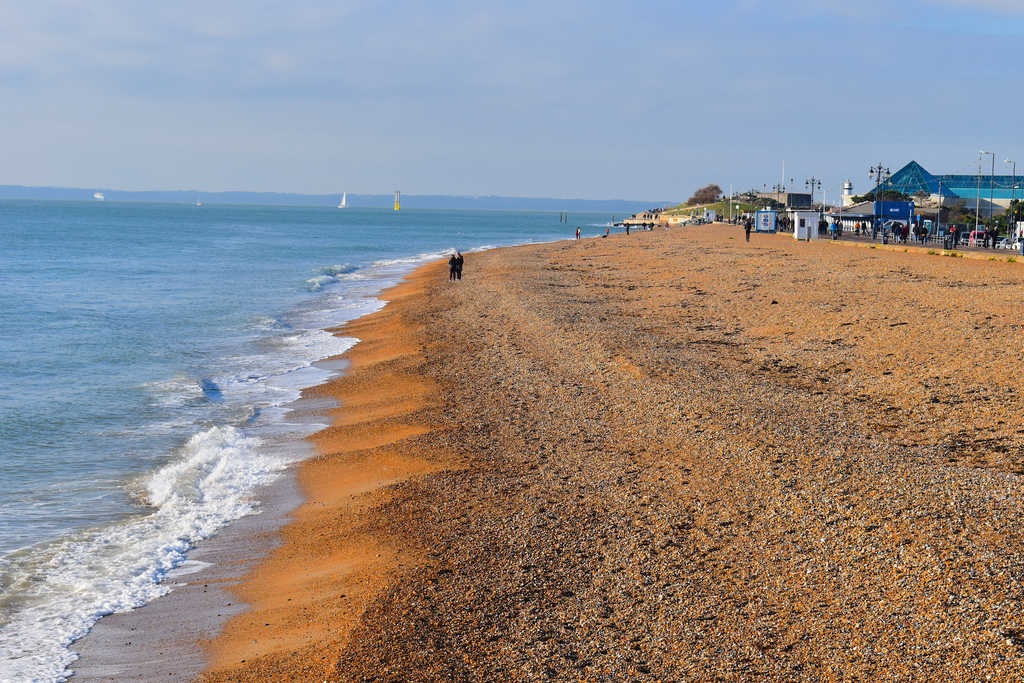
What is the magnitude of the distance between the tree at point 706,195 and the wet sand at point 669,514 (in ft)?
548

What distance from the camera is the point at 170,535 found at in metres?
11.2

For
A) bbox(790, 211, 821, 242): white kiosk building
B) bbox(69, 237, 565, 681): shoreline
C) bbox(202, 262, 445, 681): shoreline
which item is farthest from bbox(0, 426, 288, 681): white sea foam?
bbox(790, 211, 821, 242): white kiosk building

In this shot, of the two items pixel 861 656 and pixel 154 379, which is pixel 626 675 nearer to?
Result: pixel 861 656

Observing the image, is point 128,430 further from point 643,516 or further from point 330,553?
point 643,516

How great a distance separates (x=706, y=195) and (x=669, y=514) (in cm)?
18269

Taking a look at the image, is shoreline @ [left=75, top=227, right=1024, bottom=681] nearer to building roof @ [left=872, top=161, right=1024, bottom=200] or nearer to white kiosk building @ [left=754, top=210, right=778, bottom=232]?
white kiosk building @ [left=754, top=210, right=778, bottom=232]

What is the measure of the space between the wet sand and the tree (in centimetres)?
16692

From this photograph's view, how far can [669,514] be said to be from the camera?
9.84 m

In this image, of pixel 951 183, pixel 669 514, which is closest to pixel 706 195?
pixel 951 183

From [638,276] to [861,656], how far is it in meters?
30.3

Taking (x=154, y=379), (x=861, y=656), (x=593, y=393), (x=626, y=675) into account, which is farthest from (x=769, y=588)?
(x=154, y=379)

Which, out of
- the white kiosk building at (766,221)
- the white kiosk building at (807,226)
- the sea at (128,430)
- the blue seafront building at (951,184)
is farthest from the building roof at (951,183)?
the sea at (128,430)

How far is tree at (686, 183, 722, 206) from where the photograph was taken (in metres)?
183

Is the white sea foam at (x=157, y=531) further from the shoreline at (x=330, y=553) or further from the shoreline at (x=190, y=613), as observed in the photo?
the shoreline at (x=330, y=553)
